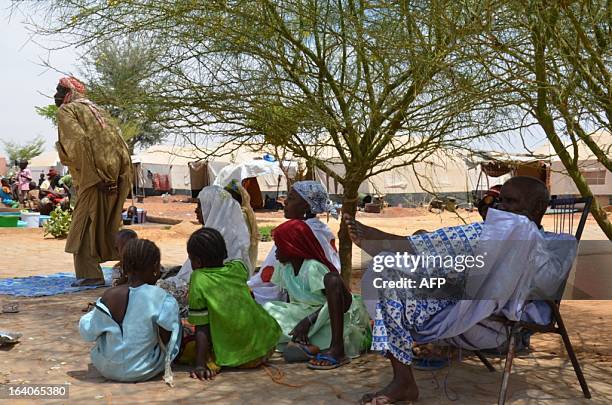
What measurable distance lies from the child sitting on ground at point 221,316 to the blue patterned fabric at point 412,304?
3.20ft

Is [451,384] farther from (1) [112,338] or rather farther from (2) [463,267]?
(1) [112,338]

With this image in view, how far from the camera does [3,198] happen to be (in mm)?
22844

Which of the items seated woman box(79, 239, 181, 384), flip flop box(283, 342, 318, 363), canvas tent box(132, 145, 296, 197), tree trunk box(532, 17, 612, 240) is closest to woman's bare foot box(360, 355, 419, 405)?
flip flop box(283, 342, 318, 363)

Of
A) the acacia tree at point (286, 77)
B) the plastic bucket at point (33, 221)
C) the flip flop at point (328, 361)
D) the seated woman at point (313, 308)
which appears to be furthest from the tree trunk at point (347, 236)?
the plastic bucket at point (33, 221)

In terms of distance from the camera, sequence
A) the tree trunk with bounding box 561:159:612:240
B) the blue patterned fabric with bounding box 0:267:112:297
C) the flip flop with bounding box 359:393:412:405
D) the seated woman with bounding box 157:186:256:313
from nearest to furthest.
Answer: the flip flop with bounding box 359:393:412:405, the tree trunk with bounding box 561:159:612:240, the seated woman with bounding box 157:186:256:313, the blue patterned fabric with bounding box 0:267:112:297

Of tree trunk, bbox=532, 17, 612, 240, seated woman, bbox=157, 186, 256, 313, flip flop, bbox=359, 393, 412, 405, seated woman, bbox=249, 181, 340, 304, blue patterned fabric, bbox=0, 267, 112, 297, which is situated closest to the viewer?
flip flop, bbox=359, 393, 412, 405

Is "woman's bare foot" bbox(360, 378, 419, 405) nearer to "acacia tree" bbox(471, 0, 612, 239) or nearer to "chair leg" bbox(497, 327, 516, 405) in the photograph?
"chair leg" bbox(497, 327, 516, 405)

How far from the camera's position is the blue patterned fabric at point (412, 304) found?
3.17m

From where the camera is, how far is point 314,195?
15.4 ft

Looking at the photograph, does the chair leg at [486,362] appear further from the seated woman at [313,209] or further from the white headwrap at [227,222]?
the white headwrap at [227,222]

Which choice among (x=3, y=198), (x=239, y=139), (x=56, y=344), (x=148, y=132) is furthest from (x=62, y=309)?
(x=3, y=198)

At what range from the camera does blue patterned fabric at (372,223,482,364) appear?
125 inches

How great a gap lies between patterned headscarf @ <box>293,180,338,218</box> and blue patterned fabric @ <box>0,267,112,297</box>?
302 cm

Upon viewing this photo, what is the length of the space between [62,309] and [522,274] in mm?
3963
